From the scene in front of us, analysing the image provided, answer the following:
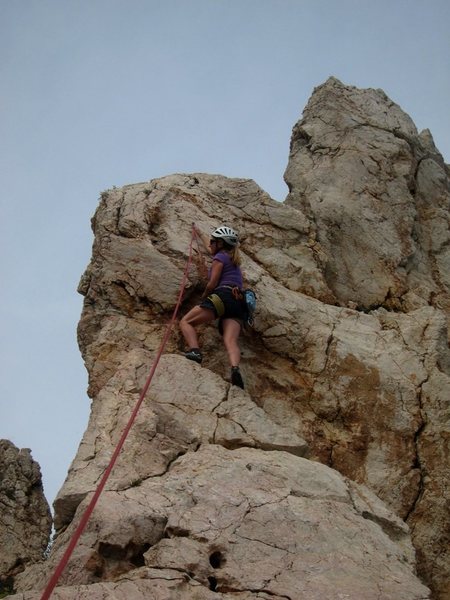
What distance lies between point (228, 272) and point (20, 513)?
5.98 metres

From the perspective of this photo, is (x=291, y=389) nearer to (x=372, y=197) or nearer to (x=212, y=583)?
(x=212, y=583)

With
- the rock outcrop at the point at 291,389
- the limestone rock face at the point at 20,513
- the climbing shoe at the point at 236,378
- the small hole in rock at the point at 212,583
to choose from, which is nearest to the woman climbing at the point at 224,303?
the climbing shoe at the point at 236,378

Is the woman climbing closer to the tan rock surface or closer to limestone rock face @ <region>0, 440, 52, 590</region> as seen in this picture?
the tan rock surface

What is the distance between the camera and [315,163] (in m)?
14.2

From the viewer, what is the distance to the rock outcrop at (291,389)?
262 inches

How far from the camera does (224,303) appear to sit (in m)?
9.99

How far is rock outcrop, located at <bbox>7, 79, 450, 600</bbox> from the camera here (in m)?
6.66

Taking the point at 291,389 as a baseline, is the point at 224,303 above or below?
above

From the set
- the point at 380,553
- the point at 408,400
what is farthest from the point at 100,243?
the point at 380,553

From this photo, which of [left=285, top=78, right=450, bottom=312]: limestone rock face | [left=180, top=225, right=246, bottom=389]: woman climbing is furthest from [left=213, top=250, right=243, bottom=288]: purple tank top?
[left=285, top=78, right=450, bottom=312]: limestone rock face

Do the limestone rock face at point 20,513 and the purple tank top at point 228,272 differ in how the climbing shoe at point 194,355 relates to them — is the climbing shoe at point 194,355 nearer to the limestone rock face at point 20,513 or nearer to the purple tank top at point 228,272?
the purple tank top at point 228,272

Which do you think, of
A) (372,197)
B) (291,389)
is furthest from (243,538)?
(372,197)

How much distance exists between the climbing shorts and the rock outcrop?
0.56 metres

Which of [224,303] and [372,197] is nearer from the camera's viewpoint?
[224,303]
